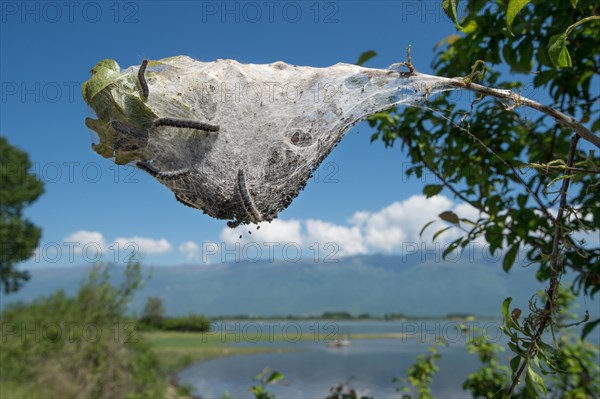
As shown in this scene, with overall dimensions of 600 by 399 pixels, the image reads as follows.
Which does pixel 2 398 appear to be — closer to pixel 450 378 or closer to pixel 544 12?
pixel 544 12

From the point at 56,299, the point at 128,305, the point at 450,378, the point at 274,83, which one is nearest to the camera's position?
the point at 274,83

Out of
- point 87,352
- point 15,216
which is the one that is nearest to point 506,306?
point 87,352

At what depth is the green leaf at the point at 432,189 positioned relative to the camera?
3188 mm

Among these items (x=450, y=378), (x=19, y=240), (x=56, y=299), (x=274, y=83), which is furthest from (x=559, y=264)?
(x=19, y=240)

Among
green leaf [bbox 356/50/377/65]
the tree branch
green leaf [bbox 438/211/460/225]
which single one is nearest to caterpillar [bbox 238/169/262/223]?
the tree branch

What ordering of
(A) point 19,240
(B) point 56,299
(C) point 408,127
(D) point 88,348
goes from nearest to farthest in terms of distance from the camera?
(C) point 408,127
(D) point 88,348
(B) point 56,299
(A) point 19,240

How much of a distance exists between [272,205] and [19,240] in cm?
3389

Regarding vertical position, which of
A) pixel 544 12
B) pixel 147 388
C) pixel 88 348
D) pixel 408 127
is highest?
pixel 544 12

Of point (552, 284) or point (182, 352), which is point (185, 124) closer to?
point (552, 284)

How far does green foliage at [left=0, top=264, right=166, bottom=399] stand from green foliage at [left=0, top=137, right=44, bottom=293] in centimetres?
1588

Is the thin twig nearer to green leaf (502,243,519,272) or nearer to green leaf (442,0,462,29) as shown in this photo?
green leaf (442,0,462,29)

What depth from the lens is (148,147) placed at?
5.39ft

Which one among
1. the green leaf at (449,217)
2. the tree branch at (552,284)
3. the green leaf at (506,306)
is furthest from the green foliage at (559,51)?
the green leaf at (449,217)

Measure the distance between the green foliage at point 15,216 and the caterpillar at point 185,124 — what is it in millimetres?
30937
